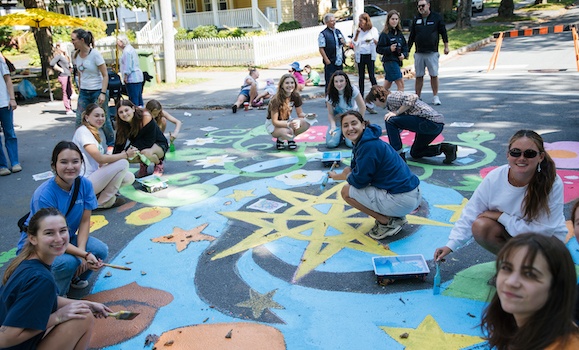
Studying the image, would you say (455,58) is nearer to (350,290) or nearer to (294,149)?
(294,149)

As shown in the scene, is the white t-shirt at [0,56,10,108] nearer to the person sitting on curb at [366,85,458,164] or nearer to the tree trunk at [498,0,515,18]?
the person sitting on curb at [366,85,458,164]

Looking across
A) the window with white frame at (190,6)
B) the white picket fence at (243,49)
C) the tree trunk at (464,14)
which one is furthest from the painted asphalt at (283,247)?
the window with white frame at (190,6)

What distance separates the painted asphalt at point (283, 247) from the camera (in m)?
3.31

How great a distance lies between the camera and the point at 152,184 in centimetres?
625

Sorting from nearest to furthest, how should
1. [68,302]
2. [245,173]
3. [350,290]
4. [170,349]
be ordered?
[68,302] → [170,349] → [350,290] → [245,173]

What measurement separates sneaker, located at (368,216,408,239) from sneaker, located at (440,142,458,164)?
2.05 metres

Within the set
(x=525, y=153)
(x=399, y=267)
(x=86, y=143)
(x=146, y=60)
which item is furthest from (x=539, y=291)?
(x=146, y=60)

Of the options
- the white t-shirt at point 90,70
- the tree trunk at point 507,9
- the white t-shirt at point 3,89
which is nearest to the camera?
the white t-shirt at point 3,89

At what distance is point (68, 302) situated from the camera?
2916 mm

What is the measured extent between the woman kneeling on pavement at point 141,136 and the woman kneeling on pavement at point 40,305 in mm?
3589

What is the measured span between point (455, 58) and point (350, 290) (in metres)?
13.9

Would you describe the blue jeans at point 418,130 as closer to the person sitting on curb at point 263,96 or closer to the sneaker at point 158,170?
the sneaker at point 158,170

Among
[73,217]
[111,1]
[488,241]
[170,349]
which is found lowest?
[170,349]

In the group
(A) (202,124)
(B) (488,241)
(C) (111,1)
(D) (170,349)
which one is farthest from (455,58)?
(D) (170,349)
